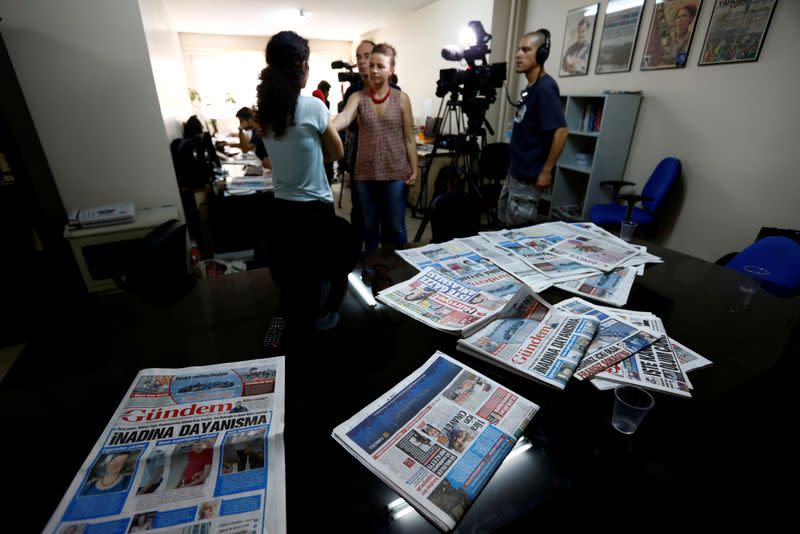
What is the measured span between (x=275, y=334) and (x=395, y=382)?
32 centimetres

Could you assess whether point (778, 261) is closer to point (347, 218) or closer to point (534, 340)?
point (534, 340)

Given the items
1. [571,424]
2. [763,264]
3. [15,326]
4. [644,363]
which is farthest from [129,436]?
[15,326]

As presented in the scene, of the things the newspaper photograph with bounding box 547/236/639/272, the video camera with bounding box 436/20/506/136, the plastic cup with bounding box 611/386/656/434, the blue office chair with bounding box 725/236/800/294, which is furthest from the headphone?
the plastic cup with bounding box 611/386/656/434

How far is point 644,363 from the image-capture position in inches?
31.5

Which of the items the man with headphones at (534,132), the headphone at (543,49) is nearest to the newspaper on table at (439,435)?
the man with headphones at (534,132)

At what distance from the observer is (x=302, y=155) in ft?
5.41

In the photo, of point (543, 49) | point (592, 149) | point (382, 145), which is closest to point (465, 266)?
point (382, 145)

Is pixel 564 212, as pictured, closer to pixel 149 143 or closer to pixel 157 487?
pixel 149 143

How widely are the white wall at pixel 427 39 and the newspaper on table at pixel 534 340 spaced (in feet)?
Answer: 13.2

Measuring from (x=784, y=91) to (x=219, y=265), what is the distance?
356cm

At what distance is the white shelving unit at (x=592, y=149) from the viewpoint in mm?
2928

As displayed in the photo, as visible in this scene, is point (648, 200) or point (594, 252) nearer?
point (594, 252)

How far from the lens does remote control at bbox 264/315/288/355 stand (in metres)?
0.83

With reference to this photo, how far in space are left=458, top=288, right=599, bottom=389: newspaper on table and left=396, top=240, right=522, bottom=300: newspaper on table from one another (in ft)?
0.32
